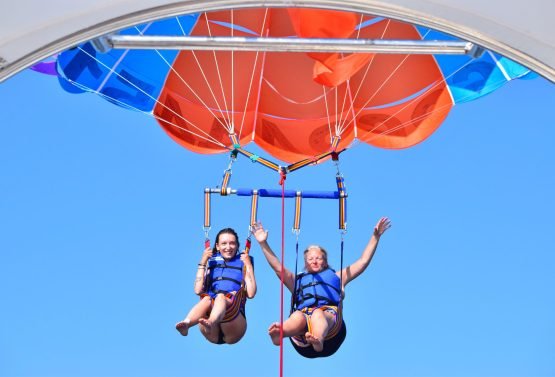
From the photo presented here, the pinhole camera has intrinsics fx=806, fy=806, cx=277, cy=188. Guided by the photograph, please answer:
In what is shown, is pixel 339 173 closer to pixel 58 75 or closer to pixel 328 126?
pixel 328 126

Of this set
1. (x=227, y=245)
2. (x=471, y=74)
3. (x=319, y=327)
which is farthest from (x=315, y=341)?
(x=471, y=74)

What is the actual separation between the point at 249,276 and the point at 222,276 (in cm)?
17

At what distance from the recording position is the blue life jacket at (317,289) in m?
5.05

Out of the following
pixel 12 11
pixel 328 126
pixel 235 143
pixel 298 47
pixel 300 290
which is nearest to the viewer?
pixel 12 11

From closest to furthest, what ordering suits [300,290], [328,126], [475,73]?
[300,290] < [475,73] < [328,126]

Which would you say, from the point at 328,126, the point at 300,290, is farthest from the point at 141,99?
the point at 300,290

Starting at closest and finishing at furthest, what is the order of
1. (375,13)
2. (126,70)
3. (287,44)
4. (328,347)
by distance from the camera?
1. (375,13)
2. (287,44)
3. (328,347)
4. (126,70)

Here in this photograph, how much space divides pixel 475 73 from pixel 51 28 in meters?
4.24

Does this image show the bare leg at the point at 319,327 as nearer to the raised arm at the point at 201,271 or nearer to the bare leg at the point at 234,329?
the bare leg at the point at 234,329

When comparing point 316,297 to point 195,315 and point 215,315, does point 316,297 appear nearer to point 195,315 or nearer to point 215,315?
point 215,315

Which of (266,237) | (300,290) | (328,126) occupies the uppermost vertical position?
(328,126)

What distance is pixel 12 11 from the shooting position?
7.86 ft

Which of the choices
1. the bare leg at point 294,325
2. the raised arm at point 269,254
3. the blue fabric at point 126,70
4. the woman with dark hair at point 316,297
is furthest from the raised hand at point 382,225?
the blue fabric at point 126,70

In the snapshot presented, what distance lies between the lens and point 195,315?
15.7 feet
